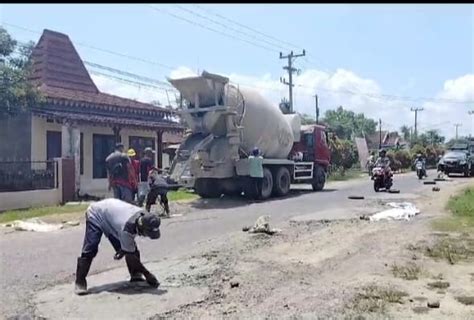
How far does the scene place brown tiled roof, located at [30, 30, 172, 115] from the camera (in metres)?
24.3

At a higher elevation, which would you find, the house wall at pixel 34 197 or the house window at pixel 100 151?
the house window at pixel 100 151

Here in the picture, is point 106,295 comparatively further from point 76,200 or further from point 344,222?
point 76,200

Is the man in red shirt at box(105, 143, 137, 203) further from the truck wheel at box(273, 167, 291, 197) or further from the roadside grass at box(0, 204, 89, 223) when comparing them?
the truck wheel at box(273, 167, 291, 197)

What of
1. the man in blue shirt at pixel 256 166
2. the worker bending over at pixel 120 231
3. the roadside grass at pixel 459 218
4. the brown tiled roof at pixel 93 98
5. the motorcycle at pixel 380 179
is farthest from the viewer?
the brown tiled roof at pixel 93 98

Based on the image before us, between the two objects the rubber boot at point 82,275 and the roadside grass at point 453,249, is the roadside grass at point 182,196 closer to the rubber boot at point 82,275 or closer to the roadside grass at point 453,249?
the roadside grass at point 453,249

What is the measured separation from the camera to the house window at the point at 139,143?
26828 mm

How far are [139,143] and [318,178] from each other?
9008mm

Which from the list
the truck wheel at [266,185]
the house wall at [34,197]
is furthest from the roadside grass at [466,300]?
the house wall at [34,197]

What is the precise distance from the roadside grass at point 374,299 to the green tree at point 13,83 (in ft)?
50.5

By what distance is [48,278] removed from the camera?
24.5 ft

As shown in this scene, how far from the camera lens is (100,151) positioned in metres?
24.8

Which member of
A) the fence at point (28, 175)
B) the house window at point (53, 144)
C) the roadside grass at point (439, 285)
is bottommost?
the roadside grass at point (439, 285)

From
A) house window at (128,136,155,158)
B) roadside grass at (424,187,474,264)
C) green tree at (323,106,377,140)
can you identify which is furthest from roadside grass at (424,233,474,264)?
green tree at (323,106,377,140)

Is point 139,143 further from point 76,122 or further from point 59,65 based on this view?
point 76,122
